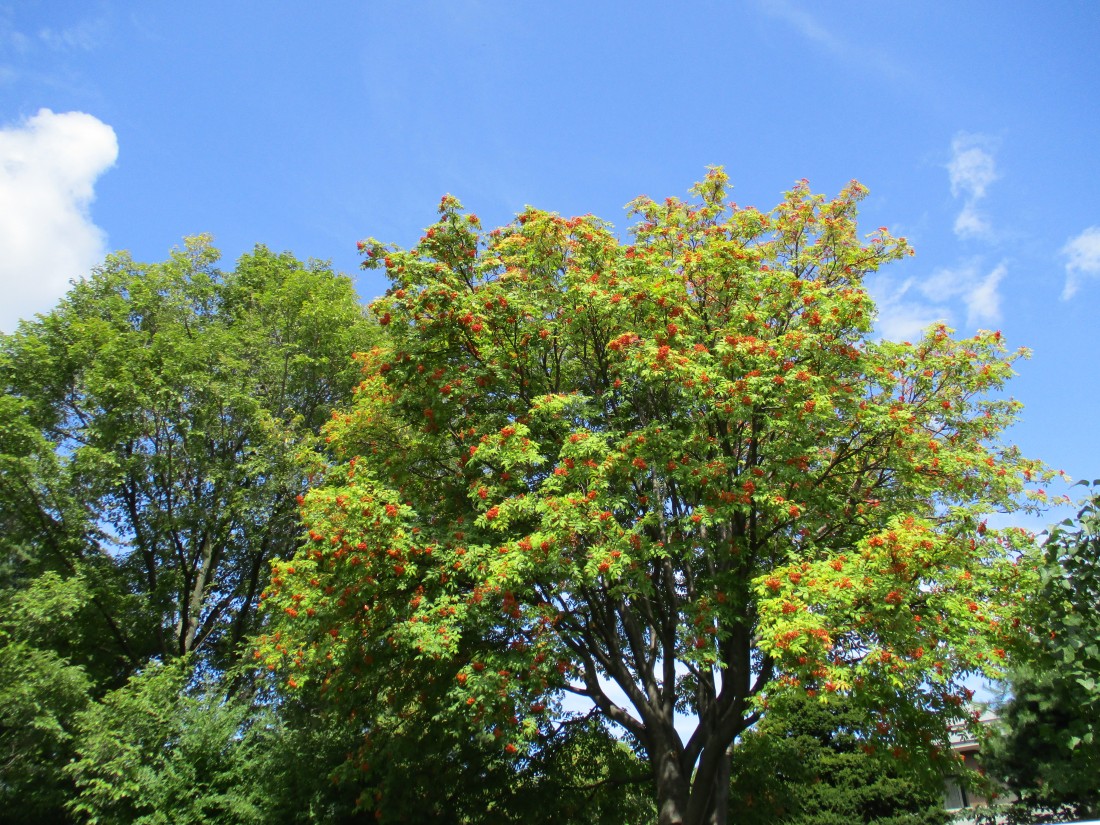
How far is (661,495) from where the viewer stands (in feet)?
36.2

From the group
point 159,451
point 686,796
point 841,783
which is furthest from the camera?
point 841,783

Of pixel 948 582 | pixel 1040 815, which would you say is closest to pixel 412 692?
pixel 948 582

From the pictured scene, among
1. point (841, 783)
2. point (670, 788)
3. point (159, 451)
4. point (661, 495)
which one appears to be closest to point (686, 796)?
point (670, 788)

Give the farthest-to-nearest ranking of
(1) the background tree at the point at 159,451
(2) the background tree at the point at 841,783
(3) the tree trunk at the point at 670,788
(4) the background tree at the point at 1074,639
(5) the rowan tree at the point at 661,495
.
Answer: (2) the background tree at the point at 841,783, (1) the background tree at the point at 159,451, (3) the tree trunk at the point at 670,788, (5) the rowan tree at the point at 661,495, (4) the background tree at the point at 1074,639

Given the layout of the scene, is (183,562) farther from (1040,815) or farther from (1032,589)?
(1040,815)

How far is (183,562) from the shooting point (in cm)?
1656

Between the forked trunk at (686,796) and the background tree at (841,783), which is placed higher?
the background tree at (841,783)

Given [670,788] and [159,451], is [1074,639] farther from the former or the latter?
[159,451]

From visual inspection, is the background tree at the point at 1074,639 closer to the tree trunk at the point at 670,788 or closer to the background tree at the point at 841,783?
the tree trunk at the point at 670,788

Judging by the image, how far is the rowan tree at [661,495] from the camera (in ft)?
26.2

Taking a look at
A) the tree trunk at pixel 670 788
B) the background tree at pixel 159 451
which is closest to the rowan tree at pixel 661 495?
the tree trunk at pixel 670 788

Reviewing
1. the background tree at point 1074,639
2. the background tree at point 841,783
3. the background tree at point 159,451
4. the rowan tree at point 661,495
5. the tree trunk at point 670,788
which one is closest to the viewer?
the background tree at point 1074,639

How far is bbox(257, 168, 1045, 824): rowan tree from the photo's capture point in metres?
8.00

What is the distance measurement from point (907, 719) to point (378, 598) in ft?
21.4
